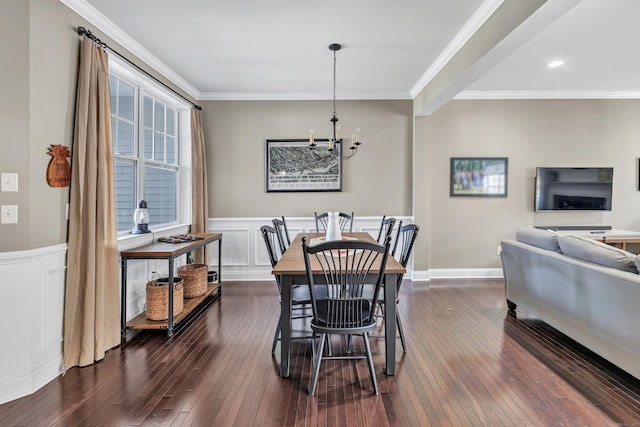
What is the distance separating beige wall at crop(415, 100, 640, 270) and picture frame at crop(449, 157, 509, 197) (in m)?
0.08

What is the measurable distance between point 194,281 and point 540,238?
142 inches

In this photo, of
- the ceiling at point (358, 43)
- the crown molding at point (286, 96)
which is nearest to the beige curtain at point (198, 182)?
the crown molding at point (286, 96)

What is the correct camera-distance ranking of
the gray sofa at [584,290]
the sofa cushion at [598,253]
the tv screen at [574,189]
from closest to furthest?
the gray sofa at [584,290]
the sofa cushion at [598,253]
the tv screen at [574,189]

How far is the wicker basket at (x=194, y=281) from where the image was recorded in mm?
4004

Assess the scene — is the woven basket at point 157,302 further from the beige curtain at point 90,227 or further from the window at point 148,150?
the window at point 148,150

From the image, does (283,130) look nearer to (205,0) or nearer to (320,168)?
(320,168)

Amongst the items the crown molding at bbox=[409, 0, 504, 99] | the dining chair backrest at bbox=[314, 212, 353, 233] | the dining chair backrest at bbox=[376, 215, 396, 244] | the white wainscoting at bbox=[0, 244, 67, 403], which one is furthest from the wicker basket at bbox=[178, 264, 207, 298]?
the crown molding at bbox=[409, 0, 504, 99]

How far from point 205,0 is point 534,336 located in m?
3.95

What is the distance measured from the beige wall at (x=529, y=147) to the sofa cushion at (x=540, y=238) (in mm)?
1750

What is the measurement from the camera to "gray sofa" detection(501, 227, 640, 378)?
2.34 metres

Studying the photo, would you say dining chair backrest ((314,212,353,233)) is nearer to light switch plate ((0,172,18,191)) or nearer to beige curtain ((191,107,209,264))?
beige curtain ((191,107,209,264))

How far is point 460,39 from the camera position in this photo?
10.9 ft

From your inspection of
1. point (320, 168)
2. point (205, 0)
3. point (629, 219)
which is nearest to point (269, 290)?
point (320, 168)

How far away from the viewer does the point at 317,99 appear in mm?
5238
